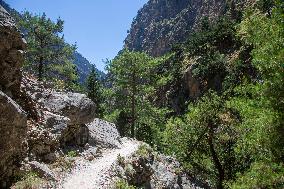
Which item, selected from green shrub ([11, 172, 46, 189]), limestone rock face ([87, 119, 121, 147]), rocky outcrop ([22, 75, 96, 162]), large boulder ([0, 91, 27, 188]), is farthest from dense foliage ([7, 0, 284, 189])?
large boulder ([0, 91, 27, 188])

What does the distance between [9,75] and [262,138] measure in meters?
13.2

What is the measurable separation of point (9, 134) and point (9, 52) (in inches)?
217

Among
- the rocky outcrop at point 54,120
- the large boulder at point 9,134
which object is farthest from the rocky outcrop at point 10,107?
the rocky outcrop at point 54,120

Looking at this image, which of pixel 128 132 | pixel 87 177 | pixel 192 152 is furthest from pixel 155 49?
pixel 87 177

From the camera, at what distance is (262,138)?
1163cm

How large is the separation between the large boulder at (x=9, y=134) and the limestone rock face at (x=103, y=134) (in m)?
13.3

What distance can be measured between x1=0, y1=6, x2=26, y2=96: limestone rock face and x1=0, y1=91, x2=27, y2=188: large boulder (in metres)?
3.95

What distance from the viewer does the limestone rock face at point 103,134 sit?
97.2 feet

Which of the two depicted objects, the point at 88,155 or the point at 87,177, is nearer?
the point at 87,177

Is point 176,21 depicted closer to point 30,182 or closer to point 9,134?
point 30,182

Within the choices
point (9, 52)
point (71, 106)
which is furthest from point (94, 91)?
point (9, 52)

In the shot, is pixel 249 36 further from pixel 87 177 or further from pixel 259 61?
pixel 87 177

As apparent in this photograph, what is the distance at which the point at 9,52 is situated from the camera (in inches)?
719

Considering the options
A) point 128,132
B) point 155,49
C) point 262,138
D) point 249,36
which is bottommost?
point 262,138
